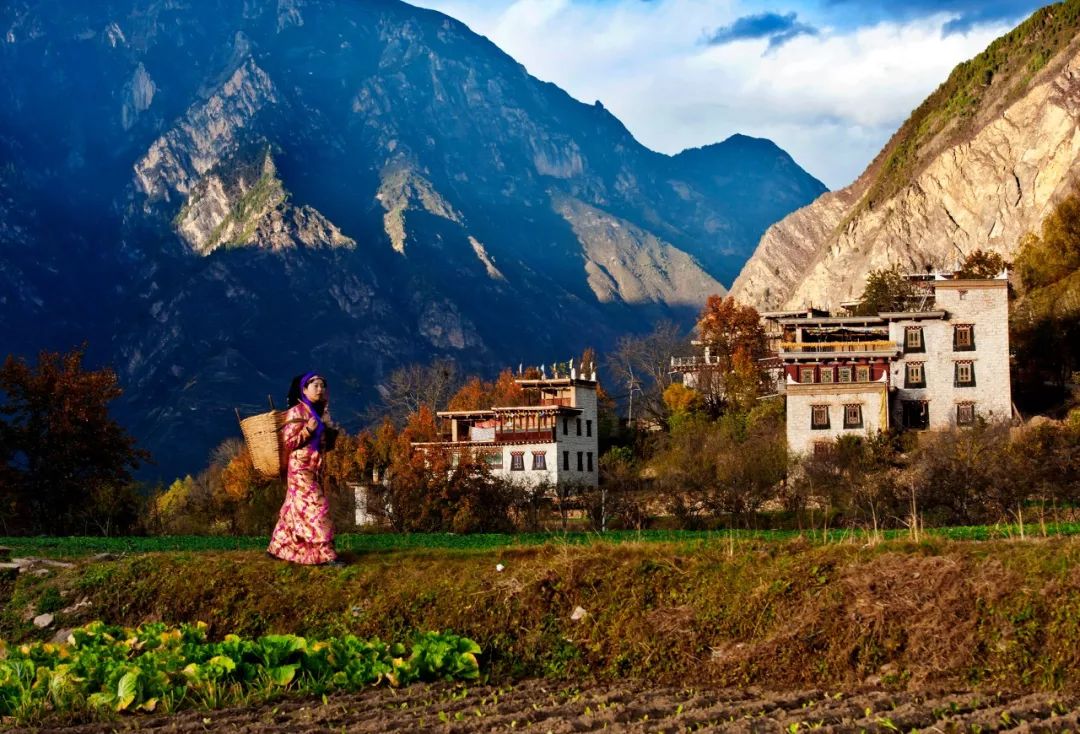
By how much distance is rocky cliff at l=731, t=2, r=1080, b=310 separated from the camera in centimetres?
8988

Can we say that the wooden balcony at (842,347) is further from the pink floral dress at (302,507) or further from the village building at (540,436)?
the pink floral dress at (302,507)

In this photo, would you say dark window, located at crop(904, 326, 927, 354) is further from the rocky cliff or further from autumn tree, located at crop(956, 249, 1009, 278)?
the rocky cliff

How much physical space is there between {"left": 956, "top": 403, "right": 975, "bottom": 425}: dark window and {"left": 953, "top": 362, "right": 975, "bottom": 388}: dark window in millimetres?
889

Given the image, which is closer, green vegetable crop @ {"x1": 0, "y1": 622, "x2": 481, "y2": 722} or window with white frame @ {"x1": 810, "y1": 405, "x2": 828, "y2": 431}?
green vegetable crop @ {"x1": 0, "y1": 622, "x2": 481, "y2": 722}

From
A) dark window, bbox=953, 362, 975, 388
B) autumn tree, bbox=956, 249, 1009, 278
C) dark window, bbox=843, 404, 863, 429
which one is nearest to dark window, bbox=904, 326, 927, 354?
dark window, bbox=953, 362, 975, 388

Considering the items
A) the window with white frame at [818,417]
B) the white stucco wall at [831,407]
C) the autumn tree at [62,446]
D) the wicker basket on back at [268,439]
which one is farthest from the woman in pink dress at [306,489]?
the window with white frame at [818,417]

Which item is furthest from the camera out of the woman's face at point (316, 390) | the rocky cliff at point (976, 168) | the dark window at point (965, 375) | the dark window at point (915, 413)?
the rocky cliff at point (976, 168)

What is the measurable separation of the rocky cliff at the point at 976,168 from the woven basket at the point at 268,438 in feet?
257

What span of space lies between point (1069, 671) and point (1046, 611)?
0.78 metres

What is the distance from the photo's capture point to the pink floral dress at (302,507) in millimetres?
18625

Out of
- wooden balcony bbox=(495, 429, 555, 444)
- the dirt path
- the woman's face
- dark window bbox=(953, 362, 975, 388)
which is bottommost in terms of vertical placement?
the dirt path

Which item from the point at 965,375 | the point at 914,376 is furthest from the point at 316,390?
the point at 965,375

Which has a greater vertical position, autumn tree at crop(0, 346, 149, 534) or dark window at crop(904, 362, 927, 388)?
dark window at crop(904, 362, 927, 388)

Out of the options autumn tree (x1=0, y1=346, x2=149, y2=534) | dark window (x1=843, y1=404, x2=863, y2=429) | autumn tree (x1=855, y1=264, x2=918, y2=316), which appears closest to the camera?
autumn tree (x1=0, y1=346, x2=149, y2=534)
